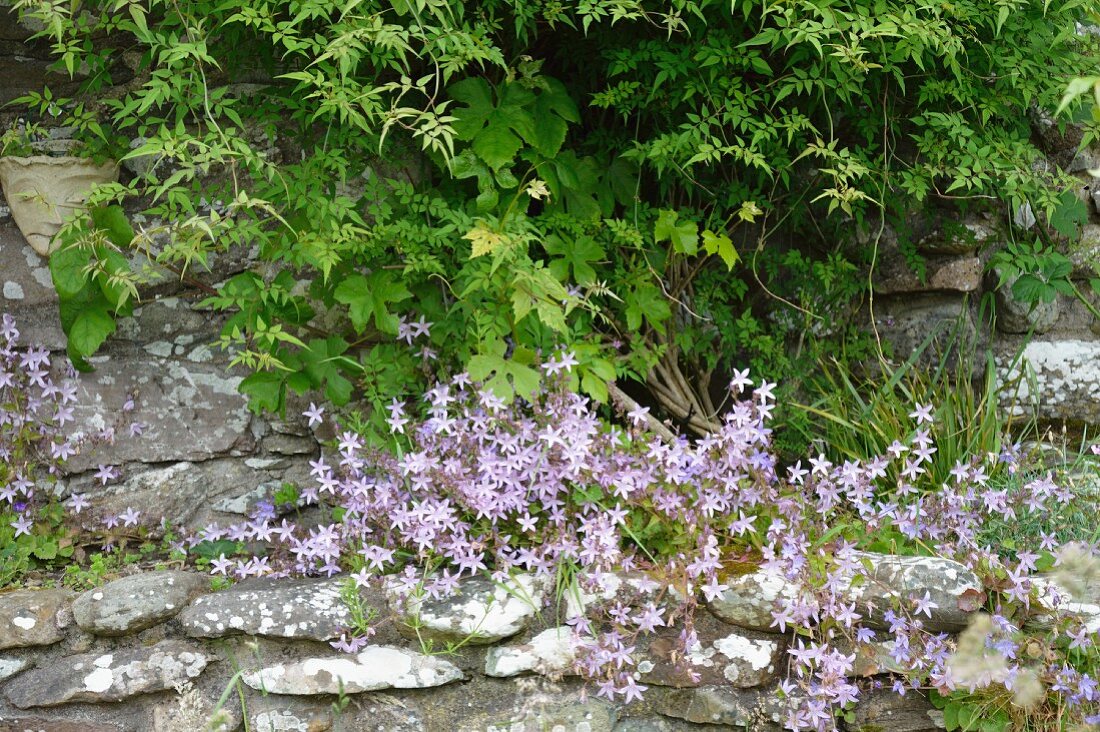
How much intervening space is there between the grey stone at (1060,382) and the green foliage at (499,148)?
1.67ft

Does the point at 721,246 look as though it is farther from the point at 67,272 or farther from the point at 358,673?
the point at 67,272

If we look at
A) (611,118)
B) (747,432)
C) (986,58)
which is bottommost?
(747,432)

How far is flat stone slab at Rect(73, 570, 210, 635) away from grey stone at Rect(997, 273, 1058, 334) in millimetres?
2906

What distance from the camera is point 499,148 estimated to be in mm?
2740

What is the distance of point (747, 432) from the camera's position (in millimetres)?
2533

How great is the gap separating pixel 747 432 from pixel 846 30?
47.7 inches

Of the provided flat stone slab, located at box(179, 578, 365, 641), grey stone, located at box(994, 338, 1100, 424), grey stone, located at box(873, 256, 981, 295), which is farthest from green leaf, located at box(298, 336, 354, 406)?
grey stone, located at box(994, 338, 1100, 424)

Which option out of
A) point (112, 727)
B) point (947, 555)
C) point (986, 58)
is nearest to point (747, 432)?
point (947, 555)

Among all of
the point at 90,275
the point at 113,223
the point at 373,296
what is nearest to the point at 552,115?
the point at 373,296

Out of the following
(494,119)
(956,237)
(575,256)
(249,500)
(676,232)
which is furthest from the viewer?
(956,237)

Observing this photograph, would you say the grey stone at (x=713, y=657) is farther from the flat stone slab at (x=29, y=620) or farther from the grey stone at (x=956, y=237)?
the grey stone at (x=956, y=237)

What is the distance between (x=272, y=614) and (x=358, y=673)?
0.26 metres

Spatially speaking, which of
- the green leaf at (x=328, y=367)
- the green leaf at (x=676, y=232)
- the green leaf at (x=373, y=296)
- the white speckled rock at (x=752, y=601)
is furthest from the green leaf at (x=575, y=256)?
the white speckled rock at (x=752, y=601)

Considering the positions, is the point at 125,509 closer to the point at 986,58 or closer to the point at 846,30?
the point at 846,30
